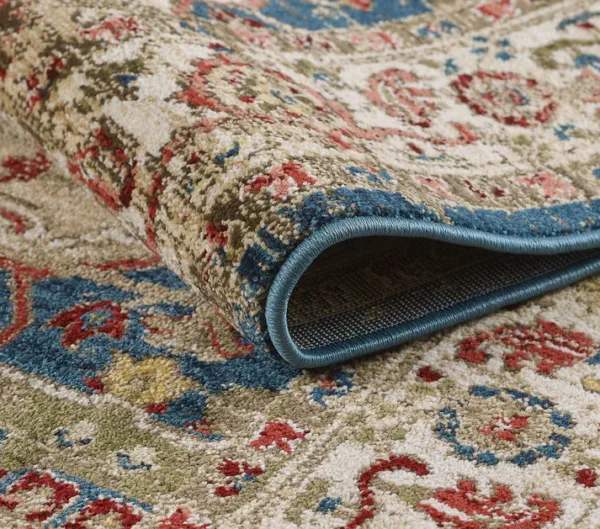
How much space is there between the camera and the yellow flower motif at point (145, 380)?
85cm

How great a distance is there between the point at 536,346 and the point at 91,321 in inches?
19.2

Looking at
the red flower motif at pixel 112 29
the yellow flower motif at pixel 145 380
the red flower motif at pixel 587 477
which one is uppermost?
the red flower motif at pixel 112 29

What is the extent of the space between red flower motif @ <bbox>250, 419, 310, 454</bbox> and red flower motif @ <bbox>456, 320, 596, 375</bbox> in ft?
0.69

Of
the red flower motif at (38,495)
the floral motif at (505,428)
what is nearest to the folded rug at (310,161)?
the floral motif at (505,428)

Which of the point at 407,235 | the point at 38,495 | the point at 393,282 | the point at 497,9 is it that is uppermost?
the point at 497,9

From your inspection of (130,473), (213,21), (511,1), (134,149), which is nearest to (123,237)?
(134,149)

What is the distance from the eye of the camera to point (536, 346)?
0.92 metres

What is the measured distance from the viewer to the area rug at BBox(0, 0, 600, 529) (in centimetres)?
74

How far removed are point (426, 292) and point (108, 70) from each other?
1.49 feet

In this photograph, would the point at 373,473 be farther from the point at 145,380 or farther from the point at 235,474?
the point at 145,380

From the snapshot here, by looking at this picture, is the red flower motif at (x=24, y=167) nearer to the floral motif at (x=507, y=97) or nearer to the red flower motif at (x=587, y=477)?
the floral motif at (x=507, y=97)

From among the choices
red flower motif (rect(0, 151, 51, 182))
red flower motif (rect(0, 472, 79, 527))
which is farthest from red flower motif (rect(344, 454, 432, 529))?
red flower motif (rect(0, 151, 51, 182))

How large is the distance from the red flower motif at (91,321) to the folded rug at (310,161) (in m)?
0.10

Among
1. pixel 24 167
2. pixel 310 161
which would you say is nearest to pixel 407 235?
pixel 310 161
